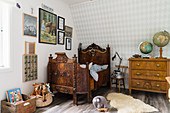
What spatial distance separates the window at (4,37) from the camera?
2451mm

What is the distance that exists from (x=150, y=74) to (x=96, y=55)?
1.70 meters

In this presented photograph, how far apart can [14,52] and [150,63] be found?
10.4 feet

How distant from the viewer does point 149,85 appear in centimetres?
333

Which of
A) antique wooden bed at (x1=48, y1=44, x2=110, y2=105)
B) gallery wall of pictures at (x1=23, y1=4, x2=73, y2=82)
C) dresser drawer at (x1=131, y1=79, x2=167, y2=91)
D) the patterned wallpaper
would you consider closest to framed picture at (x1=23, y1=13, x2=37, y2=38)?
gallery wall of pictures at (x1=23, y1=4, x2=73, y2=82)

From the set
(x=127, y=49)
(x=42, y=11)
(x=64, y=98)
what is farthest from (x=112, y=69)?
(x=42, y=11)

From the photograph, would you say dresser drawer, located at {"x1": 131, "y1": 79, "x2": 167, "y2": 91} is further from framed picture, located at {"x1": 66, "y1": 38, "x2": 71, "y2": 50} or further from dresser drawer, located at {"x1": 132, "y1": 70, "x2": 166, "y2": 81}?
framed picture, located at {"x1": 66, "y1": 38, "x2": 71, "y2": 50}

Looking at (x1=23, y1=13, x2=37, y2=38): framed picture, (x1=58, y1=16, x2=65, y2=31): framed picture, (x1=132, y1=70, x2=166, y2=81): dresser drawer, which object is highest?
(x1=58, y1=16, x2=65, y2=31): framed picture

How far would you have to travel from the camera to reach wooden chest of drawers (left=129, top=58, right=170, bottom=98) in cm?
318

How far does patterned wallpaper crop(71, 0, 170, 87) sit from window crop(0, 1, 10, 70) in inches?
83.7

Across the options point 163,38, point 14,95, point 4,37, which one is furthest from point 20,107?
point 163,38

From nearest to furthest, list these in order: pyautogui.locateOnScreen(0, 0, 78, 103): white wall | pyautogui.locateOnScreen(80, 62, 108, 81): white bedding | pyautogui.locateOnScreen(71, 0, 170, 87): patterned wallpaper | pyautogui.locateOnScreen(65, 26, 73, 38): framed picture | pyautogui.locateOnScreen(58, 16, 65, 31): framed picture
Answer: pyautogui.locateOnScreen(0, 0, 78, 103): white wall, pyautogui.locateOnScreen(80, 62, 108, 81): white bedding, pyautogui.locateOnScreen(71, 0, 170, 87): patterned wallpaper, pyautogui.locateOnScreen(58, 16, 65, 31): framed picture, pyautogui.locateOnScreen(65, 26, 73, 38): framed picture

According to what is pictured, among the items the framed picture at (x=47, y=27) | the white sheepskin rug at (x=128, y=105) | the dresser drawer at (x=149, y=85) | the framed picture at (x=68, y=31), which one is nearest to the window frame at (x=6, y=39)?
the framed picture at (x=47, y=27)

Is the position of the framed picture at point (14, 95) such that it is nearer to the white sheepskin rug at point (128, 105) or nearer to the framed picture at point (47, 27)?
the framed picture at point (47, 27)

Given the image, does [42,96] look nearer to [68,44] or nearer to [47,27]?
[47,27]
